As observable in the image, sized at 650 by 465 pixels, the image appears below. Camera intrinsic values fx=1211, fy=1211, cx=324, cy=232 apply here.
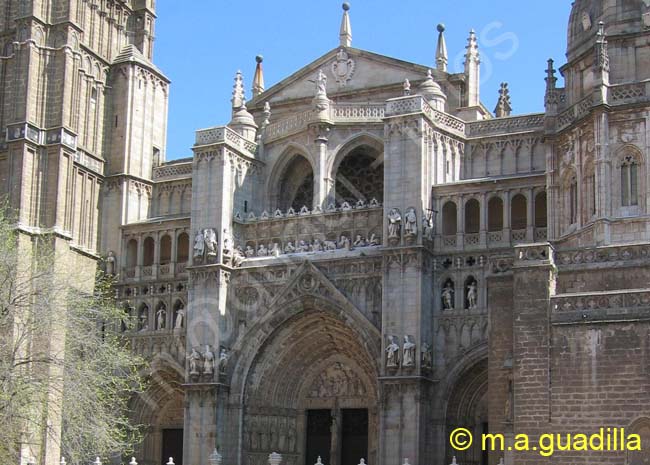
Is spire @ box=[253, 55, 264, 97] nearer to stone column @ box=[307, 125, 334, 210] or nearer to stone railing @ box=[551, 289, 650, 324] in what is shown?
stone column @ box=[307, 125, 334, 210]

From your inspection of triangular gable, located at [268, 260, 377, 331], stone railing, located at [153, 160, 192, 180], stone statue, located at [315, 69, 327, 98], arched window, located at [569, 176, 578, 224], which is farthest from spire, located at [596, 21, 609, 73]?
stone railing, located at [153, 160, 192, 180]

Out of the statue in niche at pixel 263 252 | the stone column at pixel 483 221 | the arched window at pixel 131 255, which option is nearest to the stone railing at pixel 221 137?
the statue in niche at pixel 263 252

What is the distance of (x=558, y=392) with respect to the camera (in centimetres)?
2736

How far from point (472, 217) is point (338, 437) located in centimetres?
924

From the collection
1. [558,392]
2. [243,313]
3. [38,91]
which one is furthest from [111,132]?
[558,392]

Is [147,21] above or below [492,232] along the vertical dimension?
above

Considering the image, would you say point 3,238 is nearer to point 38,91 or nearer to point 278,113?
point 38,91

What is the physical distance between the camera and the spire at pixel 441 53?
155 ft

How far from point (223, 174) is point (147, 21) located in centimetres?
1095

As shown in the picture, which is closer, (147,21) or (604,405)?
(604,405)

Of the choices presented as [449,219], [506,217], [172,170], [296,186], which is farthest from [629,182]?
[172,170]

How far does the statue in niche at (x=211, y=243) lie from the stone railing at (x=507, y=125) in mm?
9850

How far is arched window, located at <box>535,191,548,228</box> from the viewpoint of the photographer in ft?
131

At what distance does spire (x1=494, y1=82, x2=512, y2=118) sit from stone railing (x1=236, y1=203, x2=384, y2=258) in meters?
7.64
